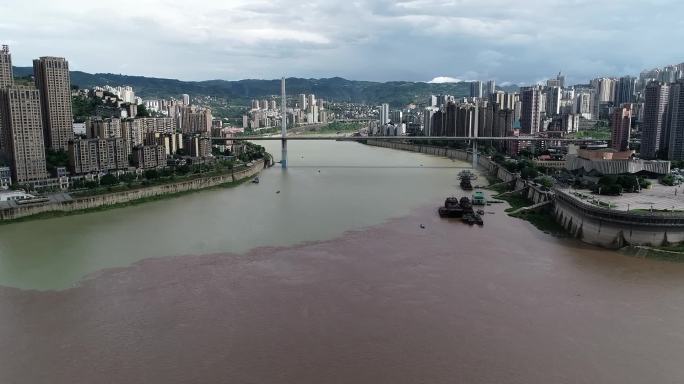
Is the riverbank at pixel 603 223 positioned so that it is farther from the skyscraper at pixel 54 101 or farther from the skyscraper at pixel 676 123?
the skyscraper at pixel 54 101

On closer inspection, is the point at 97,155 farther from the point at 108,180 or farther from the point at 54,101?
the point at 54,101

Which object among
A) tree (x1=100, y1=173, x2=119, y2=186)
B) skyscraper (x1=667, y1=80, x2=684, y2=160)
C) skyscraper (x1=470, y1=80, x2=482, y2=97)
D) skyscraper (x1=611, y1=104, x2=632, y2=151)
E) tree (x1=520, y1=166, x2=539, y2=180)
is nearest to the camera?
tree (x1=100, y1=173, x2=119, y2=186)

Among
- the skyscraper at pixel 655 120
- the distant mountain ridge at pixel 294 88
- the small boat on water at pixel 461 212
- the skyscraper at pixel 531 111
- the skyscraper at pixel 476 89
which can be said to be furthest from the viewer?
the distant mountain ridge at pixel 294 88

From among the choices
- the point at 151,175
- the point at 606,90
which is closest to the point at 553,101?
the point at 606,90

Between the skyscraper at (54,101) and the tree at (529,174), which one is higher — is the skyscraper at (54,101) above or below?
above

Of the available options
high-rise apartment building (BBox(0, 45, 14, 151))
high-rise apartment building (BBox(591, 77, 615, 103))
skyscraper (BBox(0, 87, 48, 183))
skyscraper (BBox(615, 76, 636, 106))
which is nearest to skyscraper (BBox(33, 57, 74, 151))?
high-rise apartment building (BBox(0, 45, 14, 151))

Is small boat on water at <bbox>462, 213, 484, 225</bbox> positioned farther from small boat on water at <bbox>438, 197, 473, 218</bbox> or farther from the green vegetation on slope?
the green vegetation on slope

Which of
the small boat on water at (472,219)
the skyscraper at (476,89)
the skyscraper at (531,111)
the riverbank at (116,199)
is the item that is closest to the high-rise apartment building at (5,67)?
the riverbank at (116,199)
